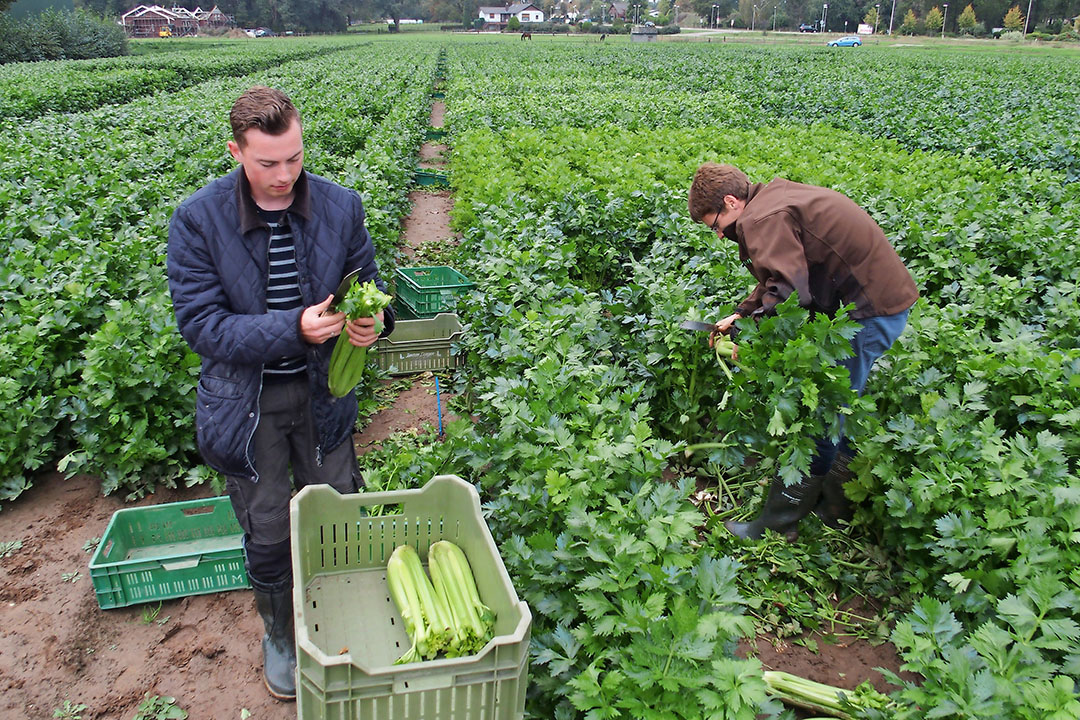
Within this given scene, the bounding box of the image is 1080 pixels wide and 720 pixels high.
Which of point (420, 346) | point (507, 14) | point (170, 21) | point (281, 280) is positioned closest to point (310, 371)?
point (281, 280)

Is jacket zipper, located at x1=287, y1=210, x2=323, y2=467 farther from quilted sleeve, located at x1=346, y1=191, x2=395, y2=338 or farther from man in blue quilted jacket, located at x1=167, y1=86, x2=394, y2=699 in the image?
quilted sleeve, located at x1=346, y1=191, x2=395, y2=338

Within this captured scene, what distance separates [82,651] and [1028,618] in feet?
12.7

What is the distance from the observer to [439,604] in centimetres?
235

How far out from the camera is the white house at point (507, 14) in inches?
4651

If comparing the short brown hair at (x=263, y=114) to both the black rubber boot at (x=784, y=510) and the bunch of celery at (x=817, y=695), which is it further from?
the black rubber boot at (x=784, y=510)

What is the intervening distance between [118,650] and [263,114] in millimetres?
2618

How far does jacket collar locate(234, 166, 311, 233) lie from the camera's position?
241cm

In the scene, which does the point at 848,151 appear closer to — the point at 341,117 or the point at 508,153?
the point at 508,153

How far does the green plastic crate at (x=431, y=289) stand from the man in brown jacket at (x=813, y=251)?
2.88 meters

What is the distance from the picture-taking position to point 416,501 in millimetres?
2672

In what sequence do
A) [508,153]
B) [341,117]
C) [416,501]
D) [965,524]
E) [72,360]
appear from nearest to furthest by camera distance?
[416,501] < [965,524] < [72,360] < [508,153] < [341,117]

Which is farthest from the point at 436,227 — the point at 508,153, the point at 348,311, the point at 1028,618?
the point at 1028,618

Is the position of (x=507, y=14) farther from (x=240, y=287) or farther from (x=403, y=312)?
(x=240, y=287)

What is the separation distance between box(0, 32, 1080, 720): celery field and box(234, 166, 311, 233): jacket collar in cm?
129
